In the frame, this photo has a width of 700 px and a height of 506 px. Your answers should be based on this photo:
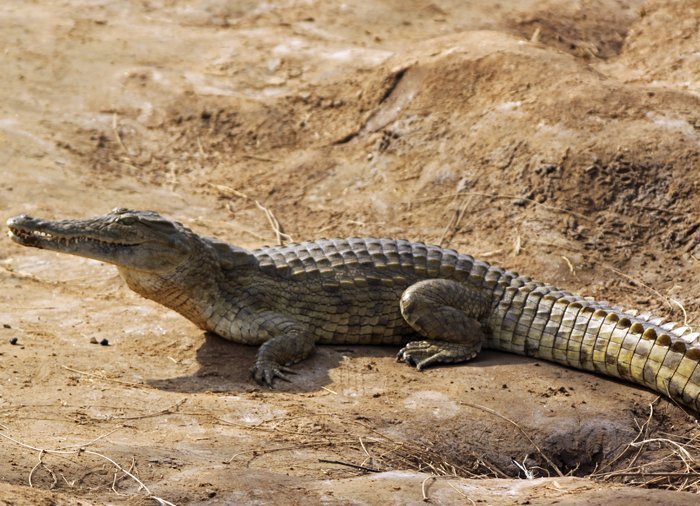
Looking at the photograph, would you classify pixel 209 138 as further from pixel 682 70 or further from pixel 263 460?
pixel 263 460

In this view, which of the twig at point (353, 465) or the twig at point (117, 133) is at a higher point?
the twig at point (353, 465)

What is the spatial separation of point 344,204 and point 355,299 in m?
2.69

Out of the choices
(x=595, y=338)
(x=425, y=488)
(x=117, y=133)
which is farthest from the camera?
(x=117, y=133)

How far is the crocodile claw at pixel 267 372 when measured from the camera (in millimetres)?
6707

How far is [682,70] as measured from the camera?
36.9ft

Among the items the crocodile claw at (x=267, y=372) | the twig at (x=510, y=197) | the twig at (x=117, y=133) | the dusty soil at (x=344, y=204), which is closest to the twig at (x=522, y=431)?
the dusty soil at (x=344, y=204)

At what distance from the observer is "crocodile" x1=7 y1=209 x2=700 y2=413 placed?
6.90 metres

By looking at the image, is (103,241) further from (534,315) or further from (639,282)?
(639,282)

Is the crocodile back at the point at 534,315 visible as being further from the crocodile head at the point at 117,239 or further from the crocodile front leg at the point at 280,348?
the crocodile head at the point at 117,239

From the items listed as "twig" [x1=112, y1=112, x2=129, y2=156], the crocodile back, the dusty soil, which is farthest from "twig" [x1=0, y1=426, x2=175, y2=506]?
"twig" [x1=112, y1=112, x2=129, y2=156]

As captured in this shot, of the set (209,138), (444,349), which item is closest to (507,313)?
(444,349)

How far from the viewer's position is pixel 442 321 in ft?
23.5

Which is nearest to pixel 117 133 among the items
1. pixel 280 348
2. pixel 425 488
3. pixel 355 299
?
pixel 355 299

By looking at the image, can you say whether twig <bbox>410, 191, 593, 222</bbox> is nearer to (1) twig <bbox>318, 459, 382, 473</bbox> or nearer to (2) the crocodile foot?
(2) the crocodile foot
